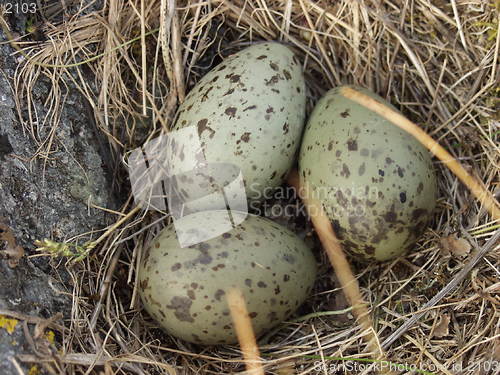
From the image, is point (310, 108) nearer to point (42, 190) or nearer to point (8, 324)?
point (42, 190)

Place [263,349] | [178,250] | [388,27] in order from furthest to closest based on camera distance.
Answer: [388,27], [263,349], [178,250]

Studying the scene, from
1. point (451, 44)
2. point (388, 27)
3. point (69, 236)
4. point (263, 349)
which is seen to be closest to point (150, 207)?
point (69, 236)

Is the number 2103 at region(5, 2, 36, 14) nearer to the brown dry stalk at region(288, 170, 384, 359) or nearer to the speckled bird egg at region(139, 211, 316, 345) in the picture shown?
the speckled bird egg at region(139, 211, 316, 345)

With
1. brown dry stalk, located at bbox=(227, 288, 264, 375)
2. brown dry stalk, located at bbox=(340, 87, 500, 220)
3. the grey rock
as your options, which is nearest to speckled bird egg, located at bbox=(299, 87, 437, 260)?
brown dry stalk, located at bbox=(340, 87, 500, 220)

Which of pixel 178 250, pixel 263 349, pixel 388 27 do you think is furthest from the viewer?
pixel 388 27

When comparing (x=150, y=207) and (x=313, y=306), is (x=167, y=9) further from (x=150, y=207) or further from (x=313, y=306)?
(x=313, y=306)

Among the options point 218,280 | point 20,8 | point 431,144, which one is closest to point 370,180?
point 431,144
